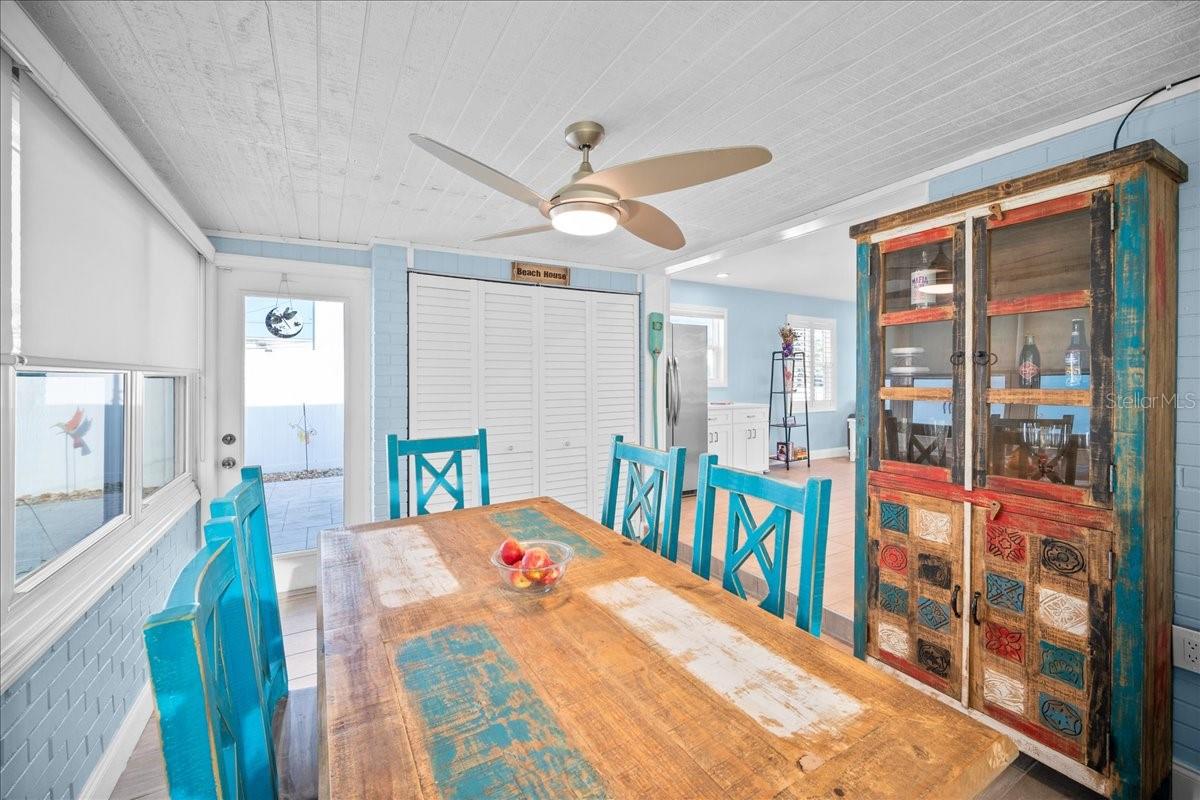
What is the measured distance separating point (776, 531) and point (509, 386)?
2716 mm

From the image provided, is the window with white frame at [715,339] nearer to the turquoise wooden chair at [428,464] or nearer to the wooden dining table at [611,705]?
the turquoise wooden chair at [428,464]

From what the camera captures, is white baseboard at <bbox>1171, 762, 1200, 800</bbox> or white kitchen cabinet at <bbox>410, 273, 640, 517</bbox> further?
white kitchen cabinet at <bbox>410, 273, 640, 517</bbox>

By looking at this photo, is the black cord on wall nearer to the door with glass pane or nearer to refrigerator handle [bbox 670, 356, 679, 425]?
refrigerator handle [bbox 670, 356, 679, 425]

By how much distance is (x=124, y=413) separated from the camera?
223cm

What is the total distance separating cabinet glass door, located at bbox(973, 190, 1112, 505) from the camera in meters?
1.63

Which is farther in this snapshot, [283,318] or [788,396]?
[788,396]

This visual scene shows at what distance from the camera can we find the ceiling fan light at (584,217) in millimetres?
1654

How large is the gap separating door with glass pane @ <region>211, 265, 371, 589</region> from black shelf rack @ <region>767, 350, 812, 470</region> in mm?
5344

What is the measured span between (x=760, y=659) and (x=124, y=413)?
267cm

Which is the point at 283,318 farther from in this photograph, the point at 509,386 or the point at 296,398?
the point at 509,386

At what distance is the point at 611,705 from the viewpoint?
93cm

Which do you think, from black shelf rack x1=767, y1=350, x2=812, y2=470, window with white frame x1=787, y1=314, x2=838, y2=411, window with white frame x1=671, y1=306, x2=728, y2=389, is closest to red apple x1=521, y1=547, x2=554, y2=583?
window with white frame x1=671, y1=306, x2=728, y2=389

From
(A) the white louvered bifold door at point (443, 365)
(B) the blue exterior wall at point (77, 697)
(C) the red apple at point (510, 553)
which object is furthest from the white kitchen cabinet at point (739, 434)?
(B) the blue exterior wall at point (77, 697)

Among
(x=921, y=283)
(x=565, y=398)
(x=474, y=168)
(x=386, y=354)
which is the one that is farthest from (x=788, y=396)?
(x=474, y=168)
